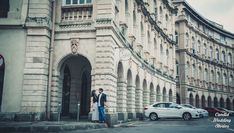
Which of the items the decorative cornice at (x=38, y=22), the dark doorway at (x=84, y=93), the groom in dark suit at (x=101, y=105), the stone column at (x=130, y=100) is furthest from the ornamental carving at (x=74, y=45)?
the stone column at (x=130, y=100)

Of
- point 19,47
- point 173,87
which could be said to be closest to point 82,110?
point 19,47

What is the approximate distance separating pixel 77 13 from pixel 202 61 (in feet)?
125

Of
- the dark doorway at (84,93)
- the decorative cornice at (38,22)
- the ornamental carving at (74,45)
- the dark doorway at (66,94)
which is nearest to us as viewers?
the decorative cornice at (38,22)

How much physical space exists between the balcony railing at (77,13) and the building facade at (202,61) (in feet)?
90.8

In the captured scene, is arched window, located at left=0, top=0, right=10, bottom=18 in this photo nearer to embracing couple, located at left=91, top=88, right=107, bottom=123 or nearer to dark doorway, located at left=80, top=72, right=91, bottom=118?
dark doorway, located at left=80, top=72, right=91, bottom=118

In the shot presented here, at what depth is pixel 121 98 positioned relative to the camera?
20406 millimetres

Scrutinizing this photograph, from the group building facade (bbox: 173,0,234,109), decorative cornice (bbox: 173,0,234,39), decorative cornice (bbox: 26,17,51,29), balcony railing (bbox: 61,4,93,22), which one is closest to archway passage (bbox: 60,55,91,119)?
balcony railing (bbox: 61,4,93,22)

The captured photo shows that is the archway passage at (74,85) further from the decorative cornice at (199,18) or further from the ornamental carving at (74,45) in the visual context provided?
the decorative cornice at (199,18)

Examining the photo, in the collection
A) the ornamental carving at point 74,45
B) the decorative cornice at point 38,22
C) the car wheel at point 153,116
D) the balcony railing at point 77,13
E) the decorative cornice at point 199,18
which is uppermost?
the decorative cornice at point 199,18

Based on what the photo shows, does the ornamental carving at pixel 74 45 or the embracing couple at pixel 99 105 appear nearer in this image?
the embracing couple at pixel 99 105

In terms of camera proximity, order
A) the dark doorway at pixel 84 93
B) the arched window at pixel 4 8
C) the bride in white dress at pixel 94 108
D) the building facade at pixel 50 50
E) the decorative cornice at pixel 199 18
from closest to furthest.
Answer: the bride in white dress at pixel 94 108 < the building facade at pixel 50 50 < the arched window at pixel 4 8 < the dark doorway at pixel 84 93 < the decorative cornice at pixel 199 18

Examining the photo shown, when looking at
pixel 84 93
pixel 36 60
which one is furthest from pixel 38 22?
pixel 84 93

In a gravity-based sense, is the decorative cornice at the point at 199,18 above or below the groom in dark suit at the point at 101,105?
above

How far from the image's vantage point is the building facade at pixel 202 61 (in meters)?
46.1
